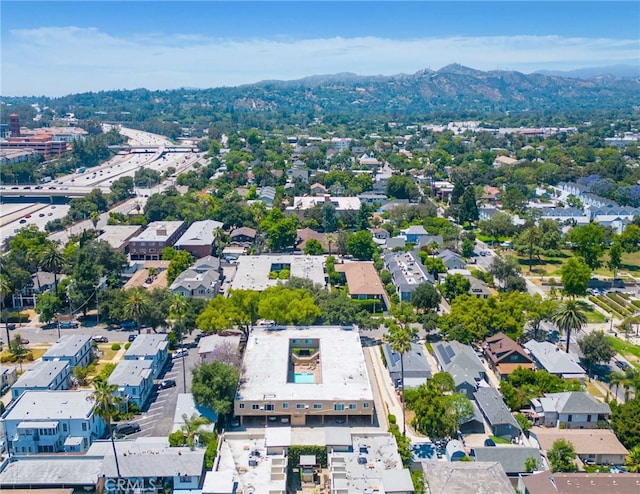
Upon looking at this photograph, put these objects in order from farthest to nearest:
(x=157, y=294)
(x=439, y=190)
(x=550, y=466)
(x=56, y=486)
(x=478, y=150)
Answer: (x=478, y=150) → (x=439, y=190) → (x=157, y=294) → (x=550, y=466) → (x=56, y=486)

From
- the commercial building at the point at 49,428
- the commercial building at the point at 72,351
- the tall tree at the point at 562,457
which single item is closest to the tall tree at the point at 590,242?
the tall tree at the point at 562,457

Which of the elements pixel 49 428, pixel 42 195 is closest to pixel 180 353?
pixel 49 428

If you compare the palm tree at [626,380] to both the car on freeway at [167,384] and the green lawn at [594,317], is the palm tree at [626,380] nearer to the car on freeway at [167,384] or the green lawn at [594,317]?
the green lawn at [594,317]

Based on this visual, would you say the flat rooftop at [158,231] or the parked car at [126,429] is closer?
the parked car at [126,429]

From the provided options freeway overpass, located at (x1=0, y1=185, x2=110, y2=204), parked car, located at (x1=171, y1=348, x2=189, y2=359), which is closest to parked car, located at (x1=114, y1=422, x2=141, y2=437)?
parked car, located at (x1=171, y1=348, x2=189, y2=359)

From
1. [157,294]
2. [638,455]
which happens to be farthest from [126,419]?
[638,455]

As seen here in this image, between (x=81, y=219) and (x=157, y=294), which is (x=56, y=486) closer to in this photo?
(x=157, y=294)
